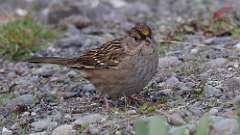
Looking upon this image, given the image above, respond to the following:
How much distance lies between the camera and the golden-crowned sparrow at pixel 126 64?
5.68 m

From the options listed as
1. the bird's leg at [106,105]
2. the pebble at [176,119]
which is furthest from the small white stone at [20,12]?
the pebble at [176,119]

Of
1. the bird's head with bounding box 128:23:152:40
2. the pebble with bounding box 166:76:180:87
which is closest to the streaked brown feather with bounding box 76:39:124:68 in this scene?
the bird's head with bounding box 128:23:152:40

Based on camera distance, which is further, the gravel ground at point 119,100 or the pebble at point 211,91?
the pebble at point 211,91

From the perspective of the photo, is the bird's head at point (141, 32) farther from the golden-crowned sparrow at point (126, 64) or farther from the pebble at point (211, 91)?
the pebble at point (211, 91)

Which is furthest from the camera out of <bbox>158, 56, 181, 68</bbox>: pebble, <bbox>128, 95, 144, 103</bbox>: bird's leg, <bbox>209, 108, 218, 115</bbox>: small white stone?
<bbox>158, 56, 181, 68</bbox>: pebble

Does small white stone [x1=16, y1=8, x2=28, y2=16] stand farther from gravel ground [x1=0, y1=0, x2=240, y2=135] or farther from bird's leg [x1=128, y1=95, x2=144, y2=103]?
bird's leg [x1=128, y1=95, x2=144, y2=103]

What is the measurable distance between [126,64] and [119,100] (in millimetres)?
558

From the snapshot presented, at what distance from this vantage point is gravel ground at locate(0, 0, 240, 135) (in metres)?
5.32

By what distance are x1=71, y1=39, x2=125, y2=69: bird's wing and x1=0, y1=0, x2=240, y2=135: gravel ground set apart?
1.05 feet

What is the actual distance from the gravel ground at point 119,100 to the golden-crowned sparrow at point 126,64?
161 mm

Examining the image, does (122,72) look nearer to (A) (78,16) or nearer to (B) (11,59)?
(B) (11,59)

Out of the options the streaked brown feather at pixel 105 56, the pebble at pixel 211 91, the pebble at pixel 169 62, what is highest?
the streaked brown feather at pixel 105 56

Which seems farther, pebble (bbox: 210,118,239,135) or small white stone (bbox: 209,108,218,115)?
small white stone (bbox: 209,108,218,115)

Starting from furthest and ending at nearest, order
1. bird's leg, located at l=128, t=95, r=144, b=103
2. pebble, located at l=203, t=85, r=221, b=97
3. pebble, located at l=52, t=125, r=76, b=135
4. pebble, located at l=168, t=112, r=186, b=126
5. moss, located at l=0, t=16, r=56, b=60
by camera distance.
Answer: moss, located at l=0, t=16, r=56, b=60
bird's leg, located at l=128, t=95, r=144, b=103
pebble, located at l=203, t=85, r=221, b=97
pebble, located at l=52, t=125, r=76, b=135
pebble, located at l=168, t=112, r=186, b=126
